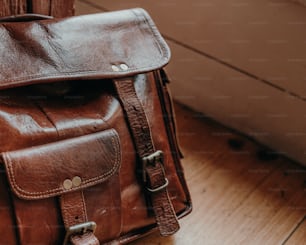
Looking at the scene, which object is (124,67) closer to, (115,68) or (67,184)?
(115,68)

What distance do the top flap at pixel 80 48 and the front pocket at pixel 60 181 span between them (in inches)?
3.5

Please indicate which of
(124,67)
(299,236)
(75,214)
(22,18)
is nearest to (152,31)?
(124,67)

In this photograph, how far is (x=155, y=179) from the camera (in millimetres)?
877

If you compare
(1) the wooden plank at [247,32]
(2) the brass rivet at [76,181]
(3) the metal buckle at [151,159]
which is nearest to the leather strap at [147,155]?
(3) the metal buckle at [151,159]

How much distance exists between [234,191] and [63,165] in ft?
1.27

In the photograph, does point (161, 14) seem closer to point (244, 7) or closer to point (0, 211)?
point (244, 7)

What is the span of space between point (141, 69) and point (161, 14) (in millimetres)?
370

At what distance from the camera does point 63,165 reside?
77 centimetres

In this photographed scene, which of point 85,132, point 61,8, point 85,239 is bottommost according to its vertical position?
point 85,239

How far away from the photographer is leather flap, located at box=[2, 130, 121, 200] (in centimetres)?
74

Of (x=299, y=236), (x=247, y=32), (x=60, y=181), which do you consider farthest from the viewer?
(x=247, y=32)

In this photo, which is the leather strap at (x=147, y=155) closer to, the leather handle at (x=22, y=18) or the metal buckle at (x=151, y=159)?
the metal buckle at (x=151, y=159)

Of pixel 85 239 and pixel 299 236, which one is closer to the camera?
pixel 85 239

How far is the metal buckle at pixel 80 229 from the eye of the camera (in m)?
0.78
